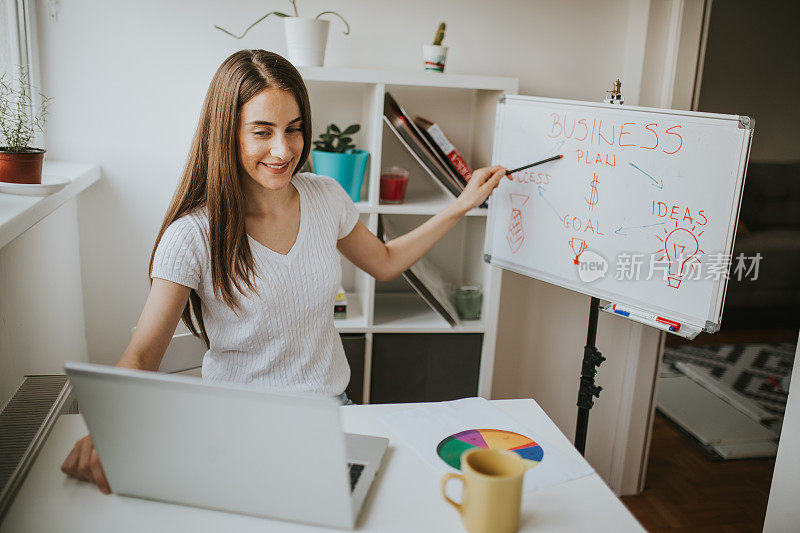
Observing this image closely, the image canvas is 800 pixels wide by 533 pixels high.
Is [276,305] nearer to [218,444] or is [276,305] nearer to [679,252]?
[218,444]

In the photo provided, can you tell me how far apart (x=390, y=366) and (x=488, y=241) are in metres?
0.49

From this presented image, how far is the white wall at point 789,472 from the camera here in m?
1.63

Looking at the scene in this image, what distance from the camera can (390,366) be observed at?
6.88 feet

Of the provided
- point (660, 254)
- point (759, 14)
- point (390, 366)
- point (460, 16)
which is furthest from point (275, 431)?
point (759, 14)

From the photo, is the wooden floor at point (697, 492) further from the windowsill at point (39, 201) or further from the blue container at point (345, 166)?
the windowsill at point (39, 201)

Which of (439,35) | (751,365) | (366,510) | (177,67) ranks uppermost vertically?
(439,35)

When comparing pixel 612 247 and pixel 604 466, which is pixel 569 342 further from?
pixel 612 247

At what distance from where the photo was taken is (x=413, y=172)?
2285 millimetres

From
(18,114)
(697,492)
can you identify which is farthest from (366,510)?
(697,492)

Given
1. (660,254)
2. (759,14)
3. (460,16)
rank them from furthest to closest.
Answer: (759,14) < (460,16) < (660,254)

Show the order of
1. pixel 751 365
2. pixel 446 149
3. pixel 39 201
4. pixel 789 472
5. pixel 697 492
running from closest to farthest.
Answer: pixel 39 201
pixel 789 472
pixel 446 149
pixel 697 492
pixel 751 365

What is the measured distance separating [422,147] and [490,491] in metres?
1.23

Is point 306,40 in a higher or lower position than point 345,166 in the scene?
higher

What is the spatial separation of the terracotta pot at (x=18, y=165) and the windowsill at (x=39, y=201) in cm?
4
